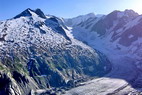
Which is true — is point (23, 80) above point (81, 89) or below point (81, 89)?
above

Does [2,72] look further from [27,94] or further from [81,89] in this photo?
[81,89]

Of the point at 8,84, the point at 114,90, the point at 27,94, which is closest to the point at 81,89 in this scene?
the point at 114,90

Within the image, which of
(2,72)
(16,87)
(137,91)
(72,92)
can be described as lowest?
(137,91)

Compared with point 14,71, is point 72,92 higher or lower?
Result: lower

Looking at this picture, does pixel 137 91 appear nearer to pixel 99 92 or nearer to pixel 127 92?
pixel 127 92

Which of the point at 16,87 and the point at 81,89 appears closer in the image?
the point at 16,87

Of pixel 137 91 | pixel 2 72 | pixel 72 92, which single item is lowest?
pixel 137 91

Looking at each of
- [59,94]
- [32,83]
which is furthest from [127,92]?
[32,83]

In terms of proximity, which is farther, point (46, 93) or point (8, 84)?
point (46, 93)

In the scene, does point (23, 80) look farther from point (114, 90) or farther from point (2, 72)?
point (114, 90)
